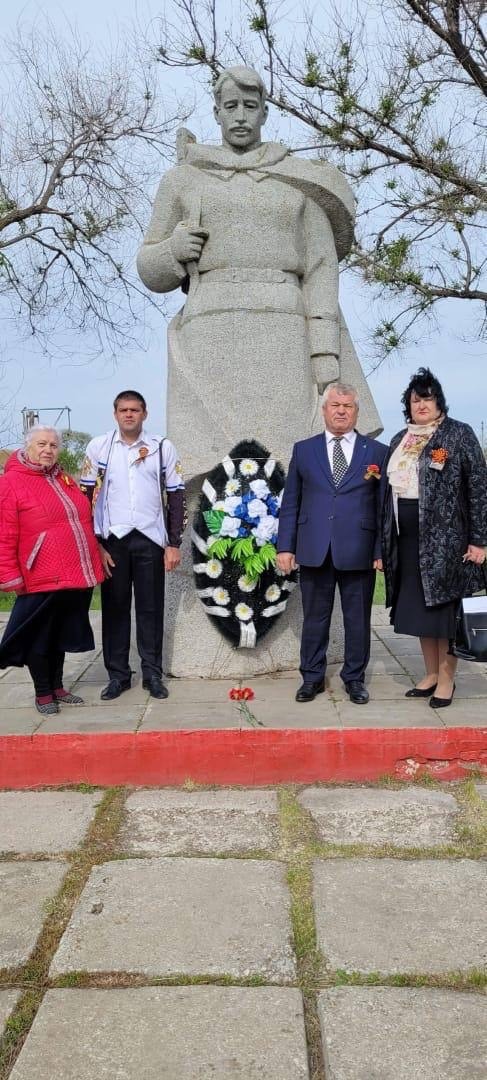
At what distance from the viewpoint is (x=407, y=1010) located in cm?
181

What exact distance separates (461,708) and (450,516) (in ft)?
2.67

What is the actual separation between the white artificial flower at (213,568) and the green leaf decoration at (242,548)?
98 mm

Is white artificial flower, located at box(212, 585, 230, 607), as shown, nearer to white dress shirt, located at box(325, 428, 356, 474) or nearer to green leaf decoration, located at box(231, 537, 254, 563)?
green leaf decoration, located at box(231, 537, 254, 563)

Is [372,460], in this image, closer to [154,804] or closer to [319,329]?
[319,329]

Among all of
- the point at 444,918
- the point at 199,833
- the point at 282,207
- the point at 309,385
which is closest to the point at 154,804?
the point at 199,833

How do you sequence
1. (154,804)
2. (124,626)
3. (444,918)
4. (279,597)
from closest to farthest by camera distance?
(444,918), (154,804), (124,626), (279,597)

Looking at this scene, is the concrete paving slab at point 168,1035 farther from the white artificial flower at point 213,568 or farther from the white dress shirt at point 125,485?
the white artificial flower at point 213,568

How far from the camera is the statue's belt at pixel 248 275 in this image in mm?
4355

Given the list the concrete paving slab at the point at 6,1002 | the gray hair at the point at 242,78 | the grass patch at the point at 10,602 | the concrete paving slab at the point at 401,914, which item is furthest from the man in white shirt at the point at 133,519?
the grass patch at the point at 10,602

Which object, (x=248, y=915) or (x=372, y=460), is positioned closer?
(x=248, y=915)

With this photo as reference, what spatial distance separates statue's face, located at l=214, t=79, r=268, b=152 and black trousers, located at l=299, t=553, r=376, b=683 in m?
2.34

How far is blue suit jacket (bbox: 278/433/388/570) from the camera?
3.62 meters

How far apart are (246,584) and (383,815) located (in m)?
1.49

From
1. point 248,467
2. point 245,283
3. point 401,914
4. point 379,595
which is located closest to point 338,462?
point 248,467
